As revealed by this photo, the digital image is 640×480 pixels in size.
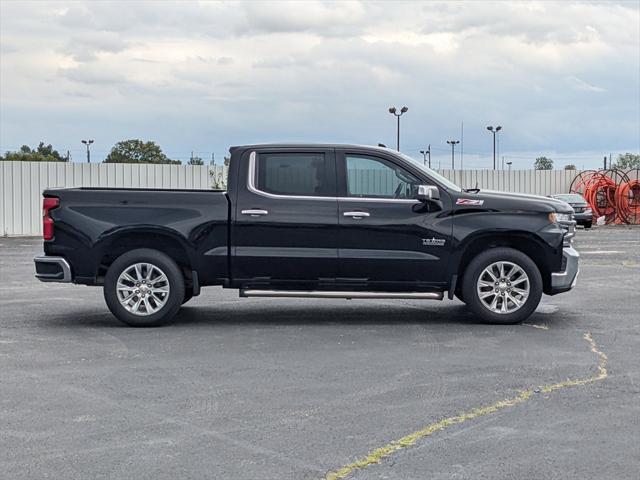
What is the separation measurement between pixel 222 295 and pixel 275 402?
262 inches

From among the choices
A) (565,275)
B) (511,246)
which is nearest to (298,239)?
(511,246)

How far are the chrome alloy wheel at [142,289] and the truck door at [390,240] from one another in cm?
195

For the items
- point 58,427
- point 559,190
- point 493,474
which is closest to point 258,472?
point 493,474

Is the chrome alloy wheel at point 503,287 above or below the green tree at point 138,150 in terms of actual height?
below

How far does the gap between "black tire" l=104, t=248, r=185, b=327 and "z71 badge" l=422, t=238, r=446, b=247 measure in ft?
8.80

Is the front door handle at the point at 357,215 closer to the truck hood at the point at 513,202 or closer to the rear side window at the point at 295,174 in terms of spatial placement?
the rear side window at the point at 295,174

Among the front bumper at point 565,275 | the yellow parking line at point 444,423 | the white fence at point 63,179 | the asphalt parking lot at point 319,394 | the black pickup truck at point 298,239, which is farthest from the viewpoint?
the white fence at point 63,179

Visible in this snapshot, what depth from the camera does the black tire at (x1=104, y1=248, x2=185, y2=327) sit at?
10.1 meters

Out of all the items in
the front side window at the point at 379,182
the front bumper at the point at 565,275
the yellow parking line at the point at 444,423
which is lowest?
the yellow parking line at the point at 444,423

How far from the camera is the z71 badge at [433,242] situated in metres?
10.3

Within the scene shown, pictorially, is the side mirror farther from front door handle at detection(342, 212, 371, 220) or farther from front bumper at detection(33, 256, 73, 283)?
front bumper at detection(33, 256, 73, 283)

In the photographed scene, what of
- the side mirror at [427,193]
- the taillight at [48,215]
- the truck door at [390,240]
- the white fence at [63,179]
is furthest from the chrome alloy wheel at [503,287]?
the white fence at [63,179]

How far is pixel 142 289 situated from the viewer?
33.5 ft

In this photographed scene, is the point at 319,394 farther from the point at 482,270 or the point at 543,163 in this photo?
the point at 543,163
